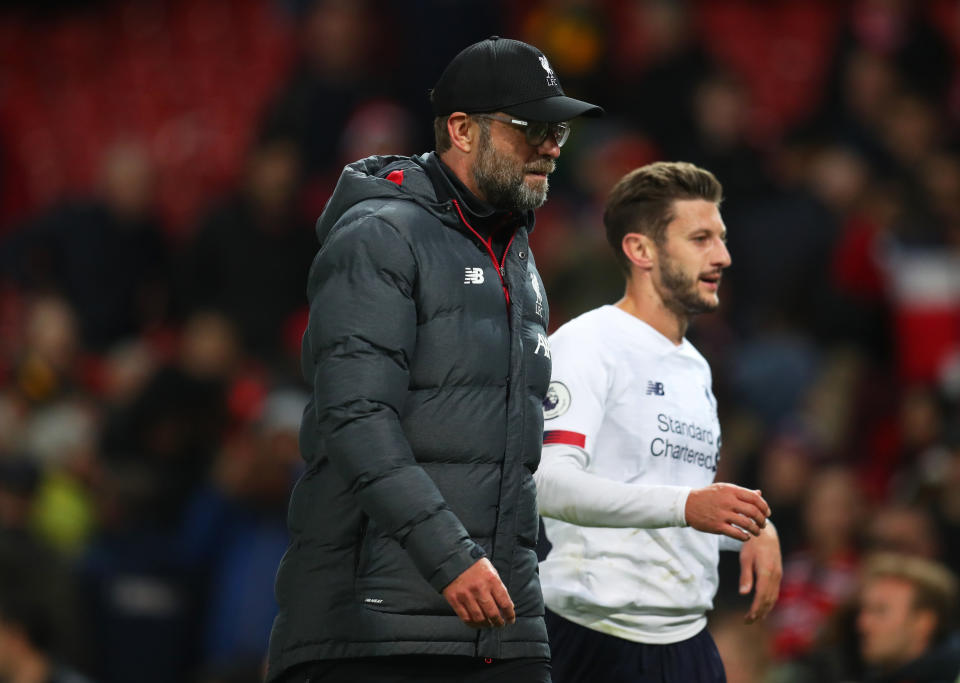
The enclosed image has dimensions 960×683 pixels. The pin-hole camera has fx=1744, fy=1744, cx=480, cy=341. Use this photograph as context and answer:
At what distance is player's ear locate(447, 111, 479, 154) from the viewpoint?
4.02 metres

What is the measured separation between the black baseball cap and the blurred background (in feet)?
10.6

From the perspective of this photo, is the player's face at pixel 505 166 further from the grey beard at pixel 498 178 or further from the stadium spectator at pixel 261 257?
the stadium spectator at pixel 261 257

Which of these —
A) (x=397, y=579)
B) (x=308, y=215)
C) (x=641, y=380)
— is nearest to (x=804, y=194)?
(x=308, y=215)

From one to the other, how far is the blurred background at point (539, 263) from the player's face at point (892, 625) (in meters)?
0.24

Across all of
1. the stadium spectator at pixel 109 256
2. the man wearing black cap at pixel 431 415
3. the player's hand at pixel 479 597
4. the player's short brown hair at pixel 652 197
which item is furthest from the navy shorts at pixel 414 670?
the stadium spectator at pixel 109 256

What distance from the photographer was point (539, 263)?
10.2m

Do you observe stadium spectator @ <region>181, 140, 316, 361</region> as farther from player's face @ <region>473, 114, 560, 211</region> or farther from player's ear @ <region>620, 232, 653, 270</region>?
player's face @ <region>473, 114, 560, 211</region>

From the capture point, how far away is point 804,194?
391 inches

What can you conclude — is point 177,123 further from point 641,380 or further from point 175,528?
point 641,380

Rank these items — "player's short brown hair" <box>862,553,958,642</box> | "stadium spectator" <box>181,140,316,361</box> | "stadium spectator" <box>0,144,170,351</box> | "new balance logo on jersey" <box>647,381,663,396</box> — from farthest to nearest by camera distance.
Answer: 1. "stadium spectator" <box>0,144,170,351</box>
2. "stadium spectator" <box>181,140,316,361</box>
3. "player's short brown hair" <box>862,553,958,642</box>
4. "new balance logo on jersey" <box>647,381,663,396</box>

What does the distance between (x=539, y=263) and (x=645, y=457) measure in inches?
223

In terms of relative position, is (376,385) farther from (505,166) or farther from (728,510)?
(728,510)

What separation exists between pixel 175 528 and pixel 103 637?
0.76 metres

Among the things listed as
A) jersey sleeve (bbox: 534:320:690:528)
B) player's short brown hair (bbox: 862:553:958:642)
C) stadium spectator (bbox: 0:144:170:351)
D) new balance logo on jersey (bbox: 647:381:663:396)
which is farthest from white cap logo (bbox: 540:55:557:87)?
stadium spectator (bbox: 0:144:170:351)
